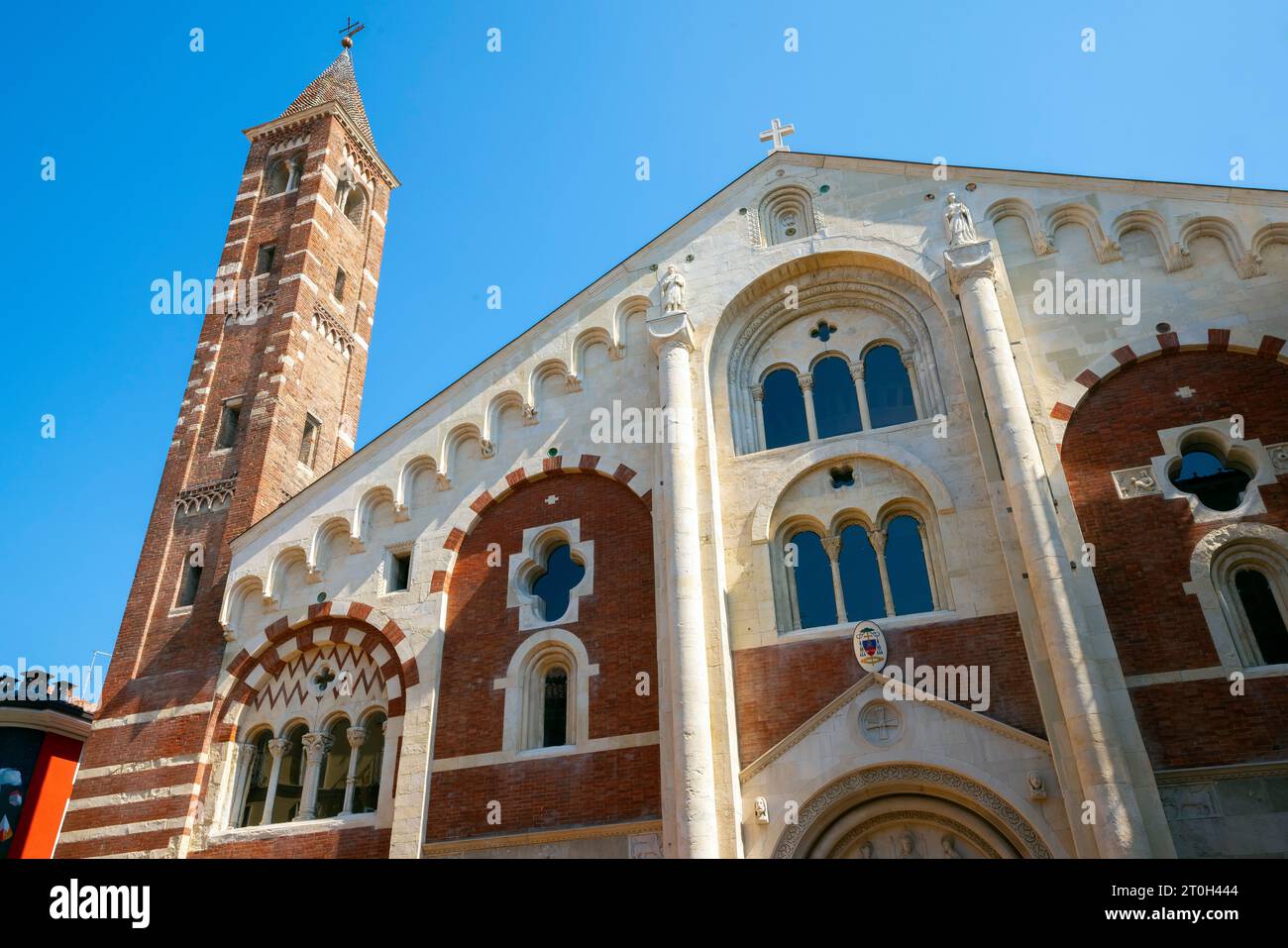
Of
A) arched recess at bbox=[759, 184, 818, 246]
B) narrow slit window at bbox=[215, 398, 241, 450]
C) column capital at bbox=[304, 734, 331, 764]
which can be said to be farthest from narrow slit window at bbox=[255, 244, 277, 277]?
arched recess at bbox=[759, 184, 818, 246]

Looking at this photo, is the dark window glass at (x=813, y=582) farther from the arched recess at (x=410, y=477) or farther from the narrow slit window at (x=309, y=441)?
the narrow slit window at (x=309, y=441)

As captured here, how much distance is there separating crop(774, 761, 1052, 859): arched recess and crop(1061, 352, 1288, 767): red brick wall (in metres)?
2.62

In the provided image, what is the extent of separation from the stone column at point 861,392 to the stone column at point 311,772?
11.9 m

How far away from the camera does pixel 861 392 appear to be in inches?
722

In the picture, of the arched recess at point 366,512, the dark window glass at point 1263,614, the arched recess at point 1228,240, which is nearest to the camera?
the dark window glass at point 1263,614

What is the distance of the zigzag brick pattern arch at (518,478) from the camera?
1889 centimetres

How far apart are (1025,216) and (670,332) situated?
7.35 meters

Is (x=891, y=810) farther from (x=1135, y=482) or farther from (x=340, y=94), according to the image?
(x=340, y=94)

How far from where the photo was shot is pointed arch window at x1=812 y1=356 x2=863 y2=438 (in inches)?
723

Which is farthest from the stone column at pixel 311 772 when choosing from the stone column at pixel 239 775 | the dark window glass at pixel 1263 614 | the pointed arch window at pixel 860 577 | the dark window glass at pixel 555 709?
the dark window glass at pixel 1263 614

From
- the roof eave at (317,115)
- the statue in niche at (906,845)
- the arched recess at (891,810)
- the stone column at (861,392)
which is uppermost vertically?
the roof eave at (317,115)

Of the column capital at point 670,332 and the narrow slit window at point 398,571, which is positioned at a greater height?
the column capital at point 670,332

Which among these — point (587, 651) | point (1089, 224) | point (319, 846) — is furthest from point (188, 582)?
point (1089, 224)
